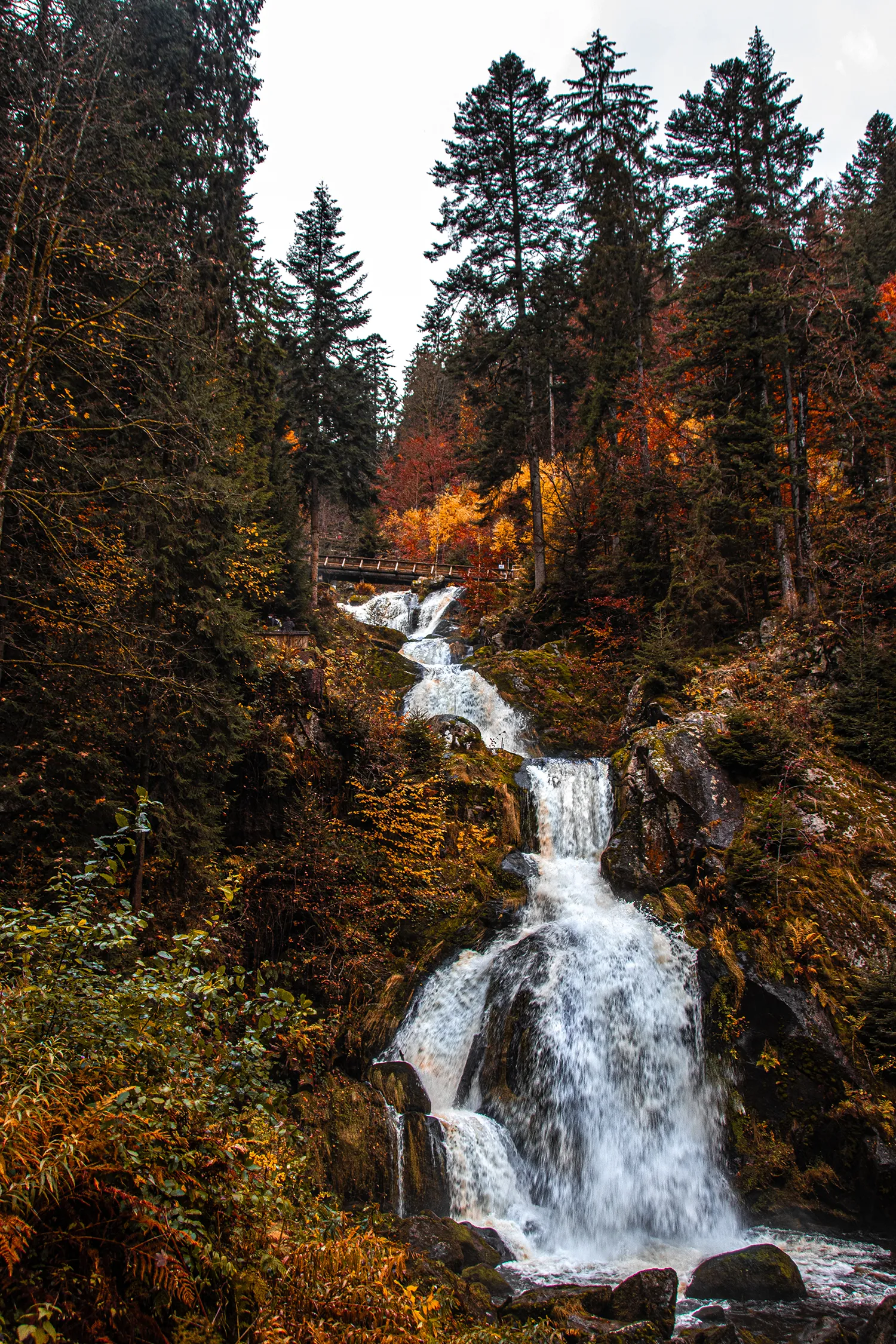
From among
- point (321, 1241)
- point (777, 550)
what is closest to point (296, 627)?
point (777, 550)

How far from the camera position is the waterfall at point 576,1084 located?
26.5 ft

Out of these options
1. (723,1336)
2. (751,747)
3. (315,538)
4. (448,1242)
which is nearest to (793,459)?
(751,747)

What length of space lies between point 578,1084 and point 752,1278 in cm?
281

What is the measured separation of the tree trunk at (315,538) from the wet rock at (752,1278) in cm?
1562

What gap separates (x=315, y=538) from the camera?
21.1 meters

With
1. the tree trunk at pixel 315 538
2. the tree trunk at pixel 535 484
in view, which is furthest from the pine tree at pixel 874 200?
the tree trunk at pixel 315 538

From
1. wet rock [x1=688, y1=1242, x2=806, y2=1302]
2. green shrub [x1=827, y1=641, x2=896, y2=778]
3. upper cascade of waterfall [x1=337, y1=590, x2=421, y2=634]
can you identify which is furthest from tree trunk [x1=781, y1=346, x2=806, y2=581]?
upper cascade of waterfall [x1=337, y1=590, x2=421, y2=634]

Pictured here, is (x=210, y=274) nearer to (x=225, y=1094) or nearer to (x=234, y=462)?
(x=234, y=462)

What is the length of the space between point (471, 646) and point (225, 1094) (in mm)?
21155

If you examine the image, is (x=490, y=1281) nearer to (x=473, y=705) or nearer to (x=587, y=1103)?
(x=587, y=1103)

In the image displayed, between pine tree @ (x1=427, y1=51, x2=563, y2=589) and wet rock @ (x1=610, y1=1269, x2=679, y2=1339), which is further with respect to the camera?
pine tree @ (x1=427, y1=51, x2=563, y2=589)

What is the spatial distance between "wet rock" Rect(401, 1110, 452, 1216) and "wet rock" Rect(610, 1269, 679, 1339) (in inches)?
94.7

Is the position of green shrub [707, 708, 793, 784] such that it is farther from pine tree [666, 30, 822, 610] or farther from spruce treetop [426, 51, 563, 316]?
spruce treetop [426, 51, 563, 316]

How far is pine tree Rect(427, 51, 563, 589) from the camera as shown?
2089 centimetres
